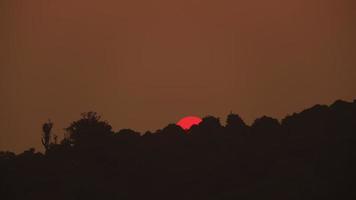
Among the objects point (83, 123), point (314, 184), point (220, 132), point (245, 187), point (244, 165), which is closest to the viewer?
point (314, 184)

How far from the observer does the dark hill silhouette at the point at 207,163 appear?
58312 mm

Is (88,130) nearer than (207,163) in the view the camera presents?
No

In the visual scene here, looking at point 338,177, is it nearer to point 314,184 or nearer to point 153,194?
point 314,184

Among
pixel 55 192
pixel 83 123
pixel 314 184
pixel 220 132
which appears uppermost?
pixel 83 123

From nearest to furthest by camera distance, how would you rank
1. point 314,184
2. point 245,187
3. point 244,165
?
1. point 314,184
2. point 245,187
3. point 244,165

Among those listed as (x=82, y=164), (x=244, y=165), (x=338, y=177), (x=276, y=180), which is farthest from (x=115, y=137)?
(x=338, y=177)

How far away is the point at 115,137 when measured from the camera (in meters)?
76.8

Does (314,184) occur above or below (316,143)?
below

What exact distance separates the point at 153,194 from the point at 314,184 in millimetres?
17748

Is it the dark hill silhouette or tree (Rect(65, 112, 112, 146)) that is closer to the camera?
the dark hill silhouette

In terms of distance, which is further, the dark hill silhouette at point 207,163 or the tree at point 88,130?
the tree at point 88,130

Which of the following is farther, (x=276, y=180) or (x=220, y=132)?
(x=220, y=132)

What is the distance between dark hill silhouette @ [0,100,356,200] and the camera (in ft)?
191

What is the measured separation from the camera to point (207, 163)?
67688 mm
